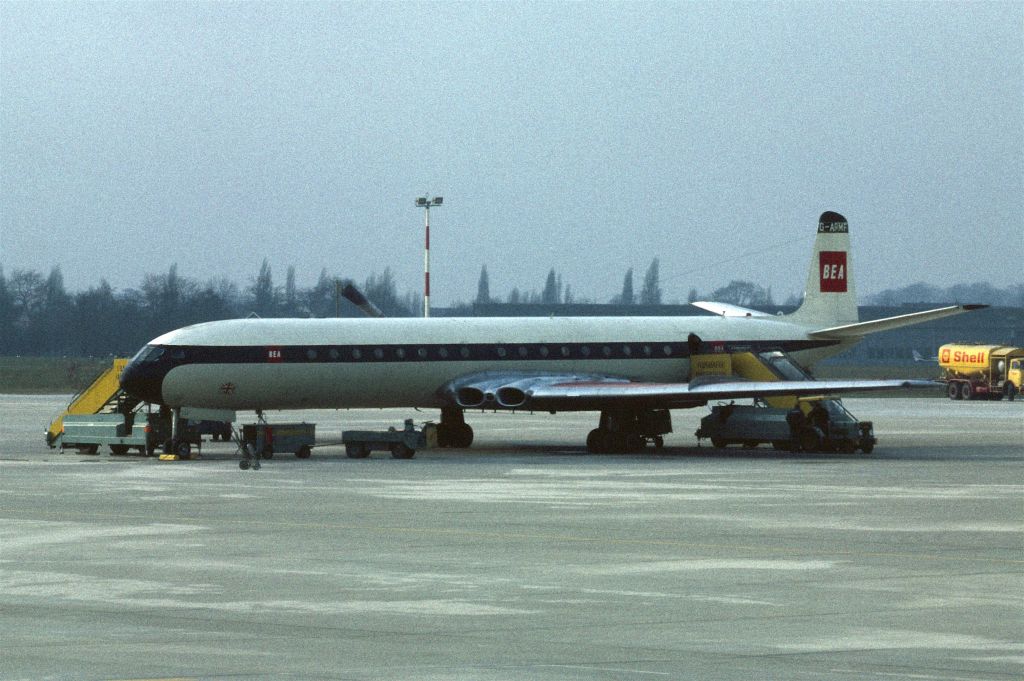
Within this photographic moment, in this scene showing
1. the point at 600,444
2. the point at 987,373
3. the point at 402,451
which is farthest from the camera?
the point at 987,373

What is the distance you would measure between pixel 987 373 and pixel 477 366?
4863 cm

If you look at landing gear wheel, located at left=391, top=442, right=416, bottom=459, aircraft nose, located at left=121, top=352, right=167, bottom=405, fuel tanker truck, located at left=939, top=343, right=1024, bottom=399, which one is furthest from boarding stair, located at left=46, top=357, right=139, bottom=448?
fuel tanker truck, located at left=939, top=343, right=1024, bottom=399

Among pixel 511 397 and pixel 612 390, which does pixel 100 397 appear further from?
pixel 612 390

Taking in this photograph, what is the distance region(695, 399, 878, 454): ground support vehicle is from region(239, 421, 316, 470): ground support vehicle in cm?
1049

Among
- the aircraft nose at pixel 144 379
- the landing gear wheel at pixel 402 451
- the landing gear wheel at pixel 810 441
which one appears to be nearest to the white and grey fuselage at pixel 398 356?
the aircraft nose at pixel 144 379

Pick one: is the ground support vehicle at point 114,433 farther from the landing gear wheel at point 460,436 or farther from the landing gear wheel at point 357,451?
the landing gear wheel at point 460,436

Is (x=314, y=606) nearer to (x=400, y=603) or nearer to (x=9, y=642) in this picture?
(x=400, y=603)

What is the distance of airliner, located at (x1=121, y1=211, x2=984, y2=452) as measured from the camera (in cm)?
3838

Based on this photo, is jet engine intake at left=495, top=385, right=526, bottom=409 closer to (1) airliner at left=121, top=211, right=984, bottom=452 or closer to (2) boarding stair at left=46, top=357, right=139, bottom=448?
(1) airliner at left=121, top=211, right=984, bottom=452

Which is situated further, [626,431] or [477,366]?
[477,366]

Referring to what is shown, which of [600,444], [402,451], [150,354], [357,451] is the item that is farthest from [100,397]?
[600,444]

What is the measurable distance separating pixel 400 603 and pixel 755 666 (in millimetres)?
4202

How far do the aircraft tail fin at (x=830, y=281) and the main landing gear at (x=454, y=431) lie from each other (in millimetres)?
10098

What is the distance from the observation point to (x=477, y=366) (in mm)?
41031
